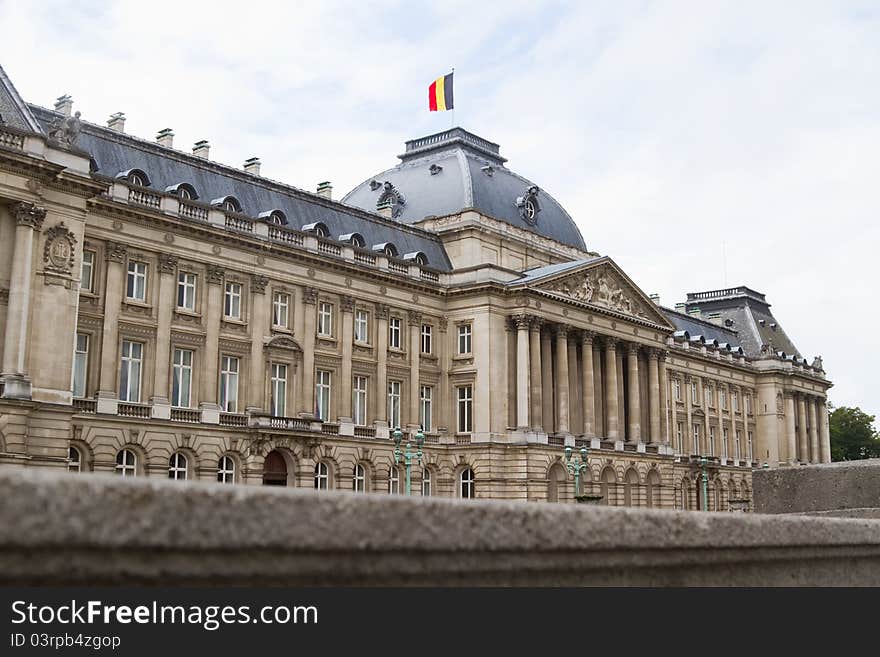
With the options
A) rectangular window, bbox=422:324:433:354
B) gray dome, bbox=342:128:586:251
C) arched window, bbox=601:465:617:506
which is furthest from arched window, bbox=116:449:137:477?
arched window, bbox=601:465:617:506

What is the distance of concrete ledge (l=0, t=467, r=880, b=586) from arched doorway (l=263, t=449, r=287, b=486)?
4533 centimetres

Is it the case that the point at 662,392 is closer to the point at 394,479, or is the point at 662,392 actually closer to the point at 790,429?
the point at 394,479

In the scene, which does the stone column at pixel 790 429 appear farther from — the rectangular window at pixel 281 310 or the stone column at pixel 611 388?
the rectangular window at pixel 281 310

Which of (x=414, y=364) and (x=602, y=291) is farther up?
(x=602, y=291)

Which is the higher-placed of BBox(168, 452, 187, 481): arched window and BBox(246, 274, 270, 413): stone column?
BBox(246, 274, 270, 413): stone column

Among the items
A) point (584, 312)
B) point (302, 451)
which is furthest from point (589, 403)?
point (302, 451)

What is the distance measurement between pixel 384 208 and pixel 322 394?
60.4 ft

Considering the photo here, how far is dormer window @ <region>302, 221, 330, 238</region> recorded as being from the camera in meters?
54.4

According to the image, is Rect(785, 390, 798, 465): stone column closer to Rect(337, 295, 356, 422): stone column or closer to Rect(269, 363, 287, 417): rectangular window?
Rect(337, 295, 356, 422): stone column

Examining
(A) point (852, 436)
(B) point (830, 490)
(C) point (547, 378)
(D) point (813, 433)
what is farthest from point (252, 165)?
(A) point (852, 436)

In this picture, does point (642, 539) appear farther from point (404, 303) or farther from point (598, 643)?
point (404, 303)

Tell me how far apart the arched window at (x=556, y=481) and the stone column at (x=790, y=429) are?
43399 millimetres

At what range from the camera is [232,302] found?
49250 millimetres

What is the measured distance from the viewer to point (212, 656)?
307cm
